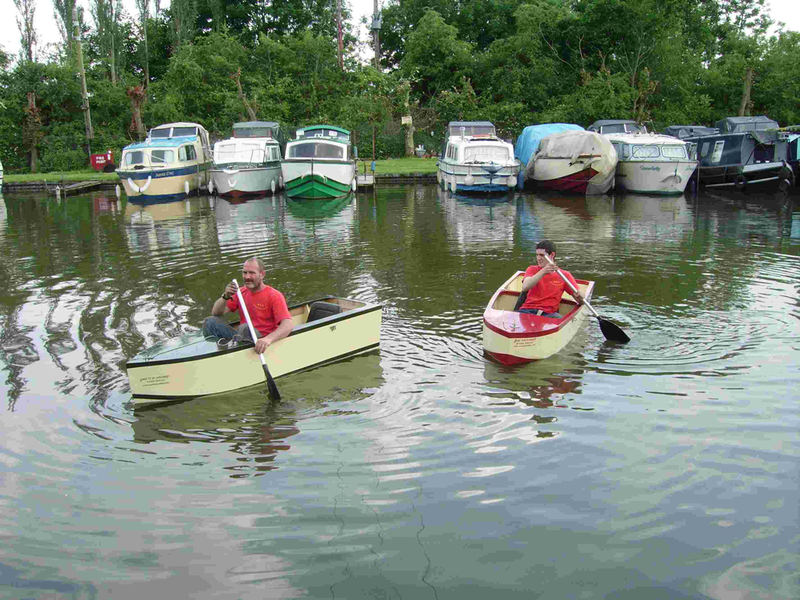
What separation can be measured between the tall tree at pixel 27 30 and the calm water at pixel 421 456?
3976 cm

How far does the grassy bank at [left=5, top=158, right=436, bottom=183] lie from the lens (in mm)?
Answer: 36625

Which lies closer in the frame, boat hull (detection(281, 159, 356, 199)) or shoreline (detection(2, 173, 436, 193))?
boat hull (detection(281, 159, 356, 199))

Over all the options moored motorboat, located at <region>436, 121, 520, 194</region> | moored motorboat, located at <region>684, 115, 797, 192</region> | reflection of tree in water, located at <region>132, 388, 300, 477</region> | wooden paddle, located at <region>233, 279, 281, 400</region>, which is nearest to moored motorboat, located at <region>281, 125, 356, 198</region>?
moored motorboat, located at <region>436, 121, 520, 194</region>

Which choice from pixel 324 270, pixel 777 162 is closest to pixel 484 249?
pixel 324 270

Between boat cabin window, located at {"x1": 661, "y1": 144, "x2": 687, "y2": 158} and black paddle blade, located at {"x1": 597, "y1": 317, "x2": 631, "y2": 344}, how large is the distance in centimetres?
2184

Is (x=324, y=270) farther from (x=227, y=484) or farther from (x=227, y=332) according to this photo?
(x=227, y=484)

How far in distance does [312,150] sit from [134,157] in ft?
24.6

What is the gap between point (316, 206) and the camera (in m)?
27.8

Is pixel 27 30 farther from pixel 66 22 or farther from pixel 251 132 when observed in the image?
pixel 251 132

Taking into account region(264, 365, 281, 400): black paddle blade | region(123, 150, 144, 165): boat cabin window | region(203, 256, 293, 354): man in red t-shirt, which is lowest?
region(264, 365, 281, 400): black paddle blade

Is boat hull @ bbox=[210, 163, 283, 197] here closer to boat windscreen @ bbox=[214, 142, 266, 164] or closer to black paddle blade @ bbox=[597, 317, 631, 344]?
boat windscreen @ bbox=[214, 142, 266, 164]

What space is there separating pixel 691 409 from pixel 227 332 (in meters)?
5.17

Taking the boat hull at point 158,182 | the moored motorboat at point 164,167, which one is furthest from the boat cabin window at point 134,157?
the boat hull at point 158,182

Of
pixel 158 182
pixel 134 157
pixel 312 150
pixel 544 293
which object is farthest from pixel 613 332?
pixel 134 157
